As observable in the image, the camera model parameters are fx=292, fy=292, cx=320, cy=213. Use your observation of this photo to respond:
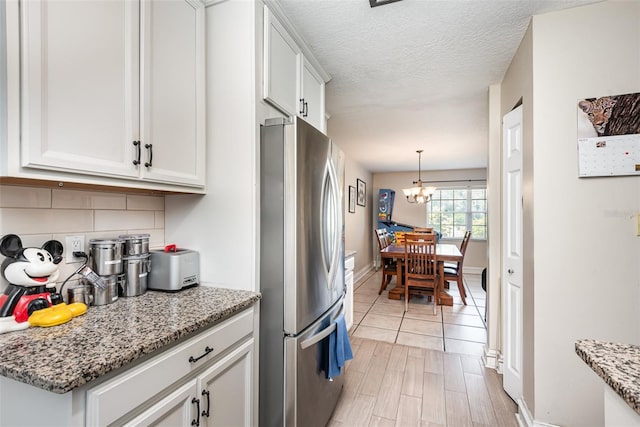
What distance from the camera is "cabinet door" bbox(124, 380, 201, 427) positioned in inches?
33.0

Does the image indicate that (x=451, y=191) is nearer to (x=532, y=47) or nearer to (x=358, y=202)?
(x=358, y=202)

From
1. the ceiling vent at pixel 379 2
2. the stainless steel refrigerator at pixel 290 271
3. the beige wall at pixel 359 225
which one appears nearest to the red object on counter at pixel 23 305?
the stainless steel refrigerator at pixel 290 271

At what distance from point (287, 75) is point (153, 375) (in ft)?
5.14

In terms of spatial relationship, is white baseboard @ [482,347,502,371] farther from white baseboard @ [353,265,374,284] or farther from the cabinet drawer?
white baseboard @ [353,265,374,284]

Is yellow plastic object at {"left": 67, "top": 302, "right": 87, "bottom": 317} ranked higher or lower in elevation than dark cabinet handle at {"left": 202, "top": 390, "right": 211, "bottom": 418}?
higher

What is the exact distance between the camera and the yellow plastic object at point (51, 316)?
3.06 ft

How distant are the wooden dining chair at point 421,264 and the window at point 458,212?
3.04m

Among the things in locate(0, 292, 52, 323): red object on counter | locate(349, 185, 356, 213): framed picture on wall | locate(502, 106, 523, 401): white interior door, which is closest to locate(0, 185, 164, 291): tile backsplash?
locate(0, 292, 52, 323): red object on counter

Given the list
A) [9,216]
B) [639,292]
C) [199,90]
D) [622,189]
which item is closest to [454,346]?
[639,292]

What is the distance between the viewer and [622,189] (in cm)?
146

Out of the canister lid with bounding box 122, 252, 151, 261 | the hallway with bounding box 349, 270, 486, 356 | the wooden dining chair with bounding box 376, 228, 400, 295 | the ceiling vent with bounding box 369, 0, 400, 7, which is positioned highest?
the ceiling vent with bounding box 369, 0, 400, 7

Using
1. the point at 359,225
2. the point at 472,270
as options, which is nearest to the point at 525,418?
the point at 359,225

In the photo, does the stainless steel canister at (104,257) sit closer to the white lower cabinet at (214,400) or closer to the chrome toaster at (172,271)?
the chrome toaster at (172,271)

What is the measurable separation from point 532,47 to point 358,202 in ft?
14.9
